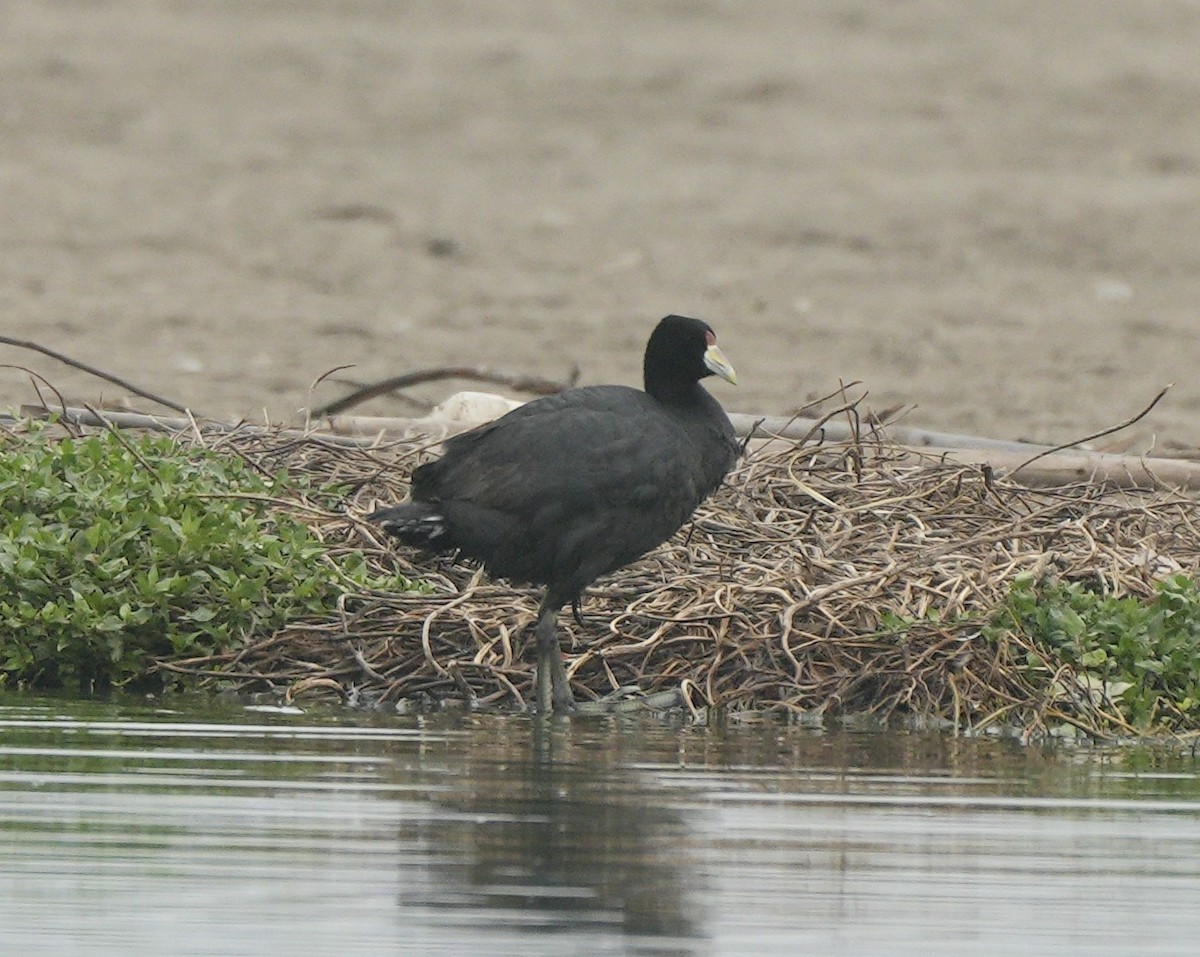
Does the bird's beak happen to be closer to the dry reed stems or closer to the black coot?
the black coot

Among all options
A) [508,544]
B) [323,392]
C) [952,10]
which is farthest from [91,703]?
[952,10]

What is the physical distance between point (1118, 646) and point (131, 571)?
10.4 feet

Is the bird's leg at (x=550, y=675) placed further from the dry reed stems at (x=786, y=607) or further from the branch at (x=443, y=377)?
the branch at (x=443, y=377)

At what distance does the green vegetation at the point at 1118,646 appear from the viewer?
8055mm

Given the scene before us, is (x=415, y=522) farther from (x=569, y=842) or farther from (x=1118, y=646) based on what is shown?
(x=569, y=842)

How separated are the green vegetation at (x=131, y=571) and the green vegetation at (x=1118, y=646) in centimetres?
215

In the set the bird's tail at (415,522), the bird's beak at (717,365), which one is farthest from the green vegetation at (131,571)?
the bird's beak at (717,365)

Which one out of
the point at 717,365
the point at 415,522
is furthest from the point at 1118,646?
the point at 415,522

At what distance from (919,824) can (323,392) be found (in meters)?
12.3

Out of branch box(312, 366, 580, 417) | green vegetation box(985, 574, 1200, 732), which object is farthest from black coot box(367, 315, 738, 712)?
branch box(312, 366, 580, 417)

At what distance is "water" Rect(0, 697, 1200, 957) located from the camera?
461 centimetres

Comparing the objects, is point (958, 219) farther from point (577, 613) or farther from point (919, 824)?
point (919, 824)

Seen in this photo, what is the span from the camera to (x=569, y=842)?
5.52 meters

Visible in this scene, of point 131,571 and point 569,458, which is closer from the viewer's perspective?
point 569,458
